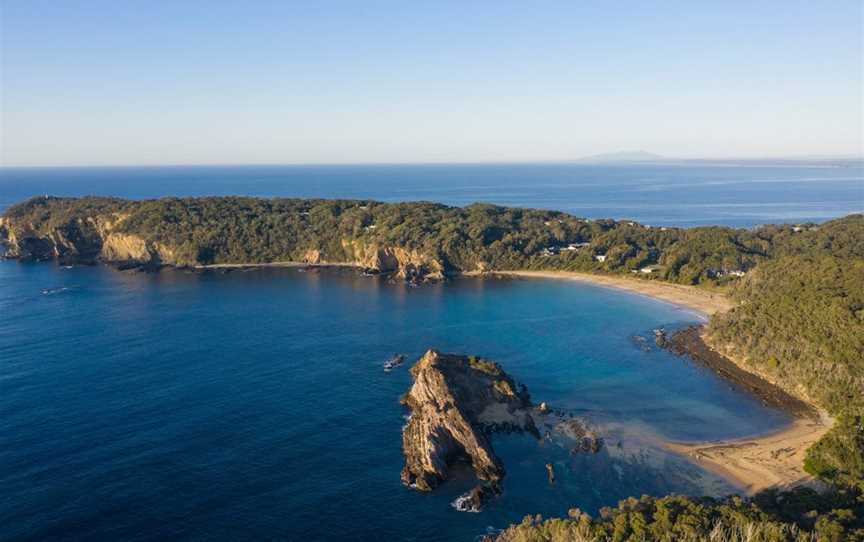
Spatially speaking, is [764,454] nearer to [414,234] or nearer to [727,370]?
[727,370]

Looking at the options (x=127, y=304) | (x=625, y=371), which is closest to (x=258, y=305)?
(x=127, y=304)

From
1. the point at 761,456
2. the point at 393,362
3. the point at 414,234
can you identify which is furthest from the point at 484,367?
the point at 414,234

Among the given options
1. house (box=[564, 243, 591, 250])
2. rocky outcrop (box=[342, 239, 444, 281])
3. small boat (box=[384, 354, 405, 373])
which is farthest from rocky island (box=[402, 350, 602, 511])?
house (box=[564, 243, 591, 250])

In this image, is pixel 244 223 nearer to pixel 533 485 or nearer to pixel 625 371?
pixel 625 371

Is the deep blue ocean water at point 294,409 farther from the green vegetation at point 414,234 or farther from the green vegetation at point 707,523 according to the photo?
the green vegetation at point 414,234

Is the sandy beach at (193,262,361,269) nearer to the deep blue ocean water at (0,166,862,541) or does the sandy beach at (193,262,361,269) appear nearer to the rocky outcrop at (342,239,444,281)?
the rocky outcrop at (342,239,444,281)

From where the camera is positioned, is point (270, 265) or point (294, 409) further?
point (270, 265)
